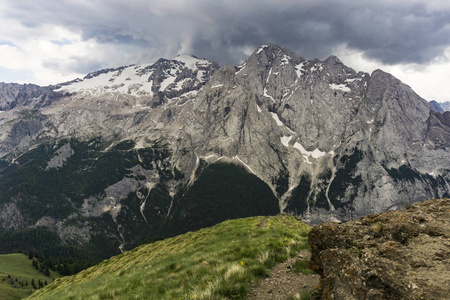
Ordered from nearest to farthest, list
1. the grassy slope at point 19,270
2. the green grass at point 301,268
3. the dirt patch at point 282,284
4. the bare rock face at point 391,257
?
1. the bare rock face at point 391,257
2. the dirt patch at point 282,284
3. the green grass at point 301,268
4. the grassy slope at point 19,270

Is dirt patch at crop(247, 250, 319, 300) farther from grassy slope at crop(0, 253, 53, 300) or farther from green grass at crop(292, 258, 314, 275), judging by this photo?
grassy slope at crop(0, 253, 53, 300)

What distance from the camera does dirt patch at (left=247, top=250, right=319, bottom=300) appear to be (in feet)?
26.4

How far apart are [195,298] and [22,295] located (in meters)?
132

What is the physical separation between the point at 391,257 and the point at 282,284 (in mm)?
4715

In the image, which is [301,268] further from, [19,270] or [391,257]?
[19,270]

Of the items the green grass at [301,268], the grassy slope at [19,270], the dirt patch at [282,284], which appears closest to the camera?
the dirt patch at [282,284]

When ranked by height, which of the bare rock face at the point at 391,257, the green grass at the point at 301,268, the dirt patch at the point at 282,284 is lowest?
the green grass at the point at 301,268

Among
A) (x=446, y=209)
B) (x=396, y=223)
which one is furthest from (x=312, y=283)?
(x=446, y=209)

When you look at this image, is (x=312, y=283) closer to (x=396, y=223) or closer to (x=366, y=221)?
(x=366, y=221)

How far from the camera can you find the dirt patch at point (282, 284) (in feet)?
26.4

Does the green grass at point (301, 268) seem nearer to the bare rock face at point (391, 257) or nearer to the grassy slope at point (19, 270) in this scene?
the bare rock face at point (391, 257)

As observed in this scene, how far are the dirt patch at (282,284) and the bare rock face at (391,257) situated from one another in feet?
6.68

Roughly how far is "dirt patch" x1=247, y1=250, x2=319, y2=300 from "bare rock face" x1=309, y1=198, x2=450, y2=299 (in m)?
2.04

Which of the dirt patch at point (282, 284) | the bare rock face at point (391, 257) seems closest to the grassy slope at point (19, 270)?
the dirt patch at point (282, 284)
